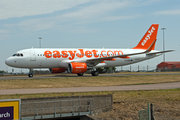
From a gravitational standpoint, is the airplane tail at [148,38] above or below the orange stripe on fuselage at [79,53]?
above

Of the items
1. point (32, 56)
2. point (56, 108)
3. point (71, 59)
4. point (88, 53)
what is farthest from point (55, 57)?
point (56, 108)

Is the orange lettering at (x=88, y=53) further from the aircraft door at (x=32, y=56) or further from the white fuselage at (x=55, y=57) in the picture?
the aircraft door at (x=32, y=56)

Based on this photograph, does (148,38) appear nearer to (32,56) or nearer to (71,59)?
(71,59)

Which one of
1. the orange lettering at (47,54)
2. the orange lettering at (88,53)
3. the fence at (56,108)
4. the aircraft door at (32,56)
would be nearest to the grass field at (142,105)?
the fence at (56,108)

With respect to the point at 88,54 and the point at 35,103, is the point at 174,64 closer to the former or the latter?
the point at 88,54

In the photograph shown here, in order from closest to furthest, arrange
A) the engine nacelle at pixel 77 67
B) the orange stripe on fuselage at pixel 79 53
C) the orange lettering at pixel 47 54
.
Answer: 1. the engine nacelle at pixel 77 67
2. the orange lettering at pixel 47 54
3. the orange stripe on fuselage at pixel 79 53

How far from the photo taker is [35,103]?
13547 mm

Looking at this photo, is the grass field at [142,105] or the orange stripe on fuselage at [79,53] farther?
the orange stripe on fuselage at [79,53]

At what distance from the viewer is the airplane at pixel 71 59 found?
1437 inches

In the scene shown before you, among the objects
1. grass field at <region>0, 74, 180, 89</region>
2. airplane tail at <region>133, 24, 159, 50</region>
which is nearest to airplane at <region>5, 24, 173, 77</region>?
airplane tail at <region>133, 24, 159, 50</region>

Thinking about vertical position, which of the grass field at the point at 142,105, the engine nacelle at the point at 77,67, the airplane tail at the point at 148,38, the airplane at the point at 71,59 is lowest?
the grass field at the point at 142,105

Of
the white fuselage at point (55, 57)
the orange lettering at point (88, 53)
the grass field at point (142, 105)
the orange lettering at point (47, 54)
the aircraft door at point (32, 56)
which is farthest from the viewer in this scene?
the orange lettering at point (88, 53)

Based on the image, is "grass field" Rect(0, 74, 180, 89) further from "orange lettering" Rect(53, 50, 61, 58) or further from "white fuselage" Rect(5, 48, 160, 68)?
"orange lettering" Rect(53, 50, 61, 58)

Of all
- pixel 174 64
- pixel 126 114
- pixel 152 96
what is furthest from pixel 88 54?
pixel 174 64
